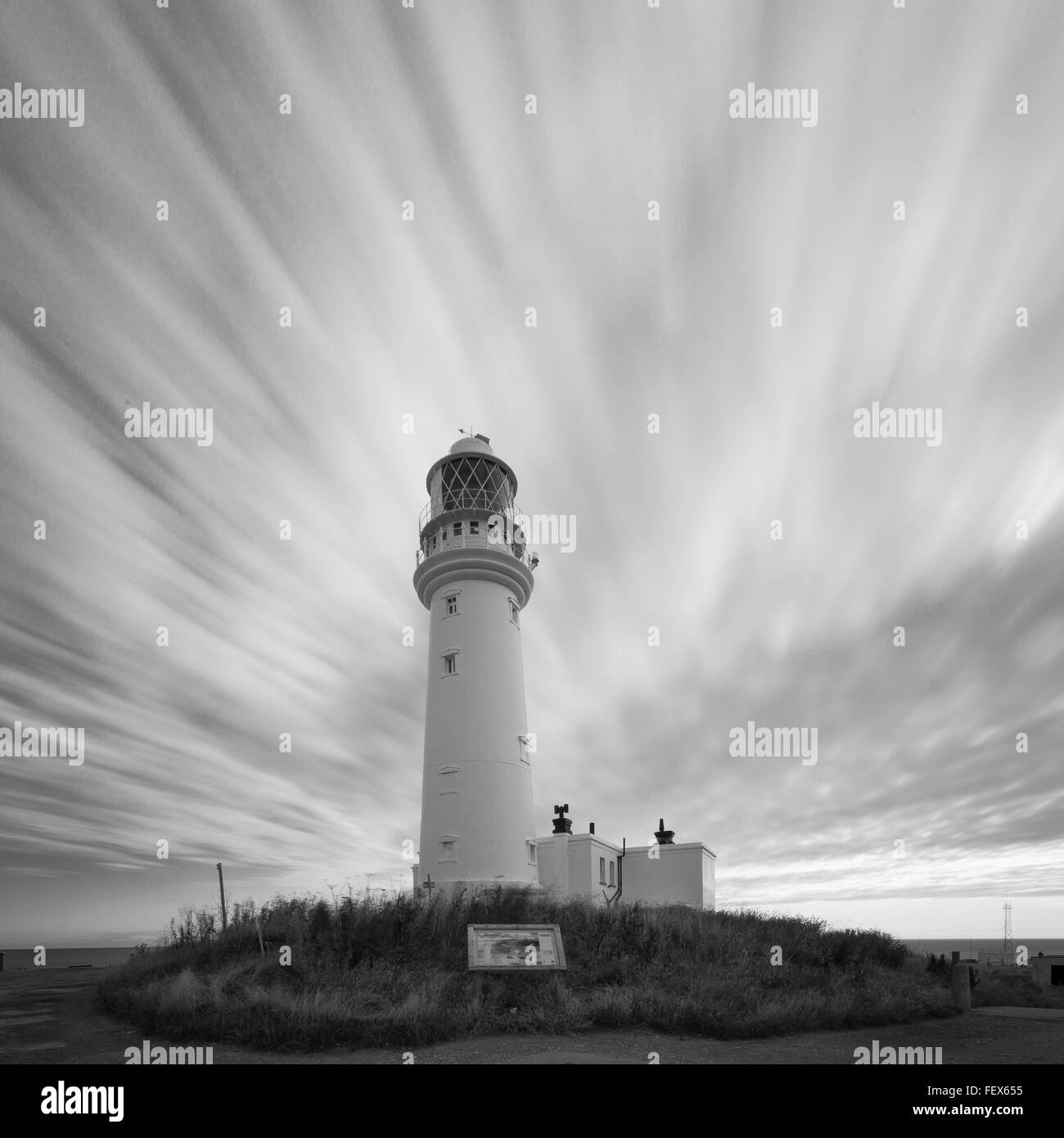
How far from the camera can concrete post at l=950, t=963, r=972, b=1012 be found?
1323 centimetres

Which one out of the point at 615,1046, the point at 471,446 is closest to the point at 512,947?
the point at 615,1046

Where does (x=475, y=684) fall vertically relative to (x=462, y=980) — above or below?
above

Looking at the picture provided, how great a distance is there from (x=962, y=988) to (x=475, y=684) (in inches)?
502

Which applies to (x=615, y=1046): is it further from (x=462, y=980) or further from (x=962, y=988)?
(x=962, y=988)

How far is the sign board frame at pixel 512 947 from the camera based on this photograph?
10.6m

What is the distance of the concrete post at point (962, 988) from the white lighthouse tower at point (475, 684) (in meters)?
10.1

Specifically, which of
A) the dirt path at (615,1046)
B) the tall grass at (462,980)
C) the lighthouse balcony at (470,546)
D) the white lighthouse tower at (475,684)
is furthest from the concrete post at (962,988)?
the lighthouse balcony at (470,546)

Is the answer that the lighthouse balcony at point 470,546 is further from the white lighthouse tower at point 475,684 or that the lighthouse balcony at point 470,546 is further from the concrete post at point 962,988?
the concrete post at point 962,988

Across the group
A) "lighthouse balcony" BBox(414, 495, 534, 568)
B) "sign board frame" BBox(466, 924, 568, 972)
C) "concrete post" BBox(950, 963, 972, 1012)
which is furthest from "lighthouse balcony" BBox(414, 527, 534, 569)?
"concrete post" BBox(950, 963, 972, 1012)

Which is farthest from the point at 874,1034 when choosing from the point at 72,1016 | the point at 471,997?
the point at 72,1016

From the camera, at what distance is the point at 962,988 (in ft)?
44.3
